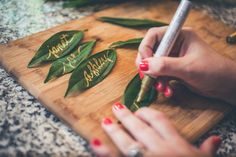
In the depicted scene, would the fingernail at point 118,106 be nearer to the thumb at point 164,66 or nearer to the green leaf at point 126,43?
the thumb at point 164,66

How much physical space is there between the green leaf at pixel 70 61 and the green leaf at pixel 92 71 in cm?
3

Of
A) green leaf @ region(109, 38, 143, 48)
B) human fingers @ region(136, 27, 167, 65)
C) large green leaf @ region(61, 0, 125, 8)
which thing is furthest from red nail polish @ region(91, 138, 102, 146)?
large green leaf @ region(61, 0, 125, 8)

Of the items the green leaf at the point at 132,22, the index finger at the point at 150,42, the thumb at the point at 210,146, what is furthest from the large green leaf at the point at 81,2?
the thumb at the point at 210,146

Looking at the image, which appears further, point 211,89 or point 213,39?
point 213,39

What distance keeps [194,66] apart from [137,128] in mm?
186

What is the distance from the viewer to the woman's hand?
0.54 m

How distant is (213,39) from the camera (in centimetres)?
92

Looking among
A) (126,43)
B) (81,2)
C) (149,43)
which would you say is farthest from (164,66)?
(81,2)

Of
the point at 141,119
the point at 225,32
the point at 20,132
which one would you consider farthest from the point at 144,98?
the point at 225,32

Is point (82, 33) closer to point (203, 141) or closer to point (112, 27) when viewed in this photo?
point (112, 27)

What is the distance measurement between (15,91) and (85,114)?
18 centimetres

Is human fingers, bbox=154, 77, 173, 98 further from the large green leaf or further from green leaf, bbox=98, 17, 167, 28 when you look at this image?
the large green leaf

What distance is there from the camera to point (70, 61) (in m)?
0.78

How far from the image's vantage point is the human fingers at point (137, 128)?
0.56 metres
